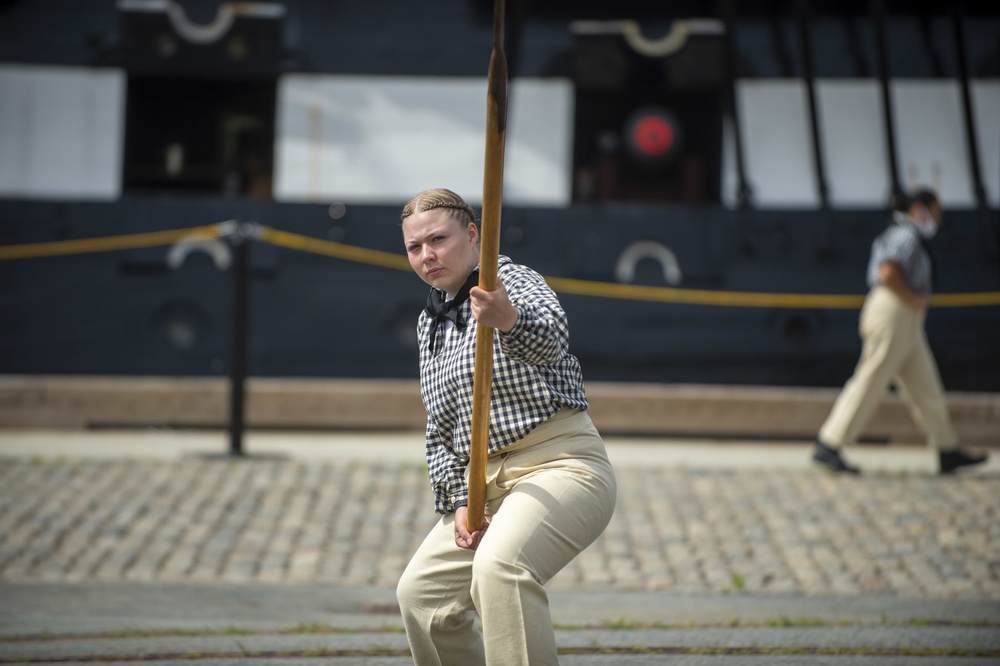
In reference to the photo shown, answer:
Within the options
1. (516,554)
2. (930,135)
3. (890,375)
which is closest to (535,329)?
(516,554)

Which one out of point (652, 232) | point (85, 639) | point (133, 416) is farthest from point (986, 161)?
point (85, 639)

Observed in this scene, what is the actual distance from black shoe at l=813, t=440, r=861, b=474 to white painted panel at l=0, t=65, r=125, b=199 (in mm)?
5340

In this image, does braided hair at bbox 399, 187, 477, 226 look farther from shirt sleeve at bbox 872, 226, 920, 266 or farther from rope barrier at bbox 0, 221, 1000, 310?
rope barrier at bbox 0, 221, 1000, 310

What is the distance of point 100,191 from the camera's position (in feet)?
31.7

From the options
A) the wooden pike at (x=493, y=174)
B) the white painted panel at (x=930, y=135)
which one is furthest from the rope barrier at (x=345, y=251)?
the wooden pike at (x=493, y=174)

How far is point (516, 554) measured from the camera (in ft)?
9.50

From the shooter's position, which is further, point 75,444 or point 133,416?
point 133,416

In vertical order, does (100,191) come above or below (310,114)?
below

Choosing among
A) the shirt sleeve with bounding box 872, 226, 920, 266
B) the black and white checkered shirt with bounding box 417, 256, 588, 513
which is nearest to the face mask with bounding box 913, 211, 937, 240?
the shirt sleeve with bounding box 872, 226, 920, 266

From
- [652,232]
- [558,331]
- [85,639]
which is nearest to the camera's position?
[558,331]

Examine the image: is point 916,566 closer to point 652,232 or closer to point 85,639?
point 85,639

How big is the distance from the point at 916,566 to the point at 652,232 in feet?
13.6

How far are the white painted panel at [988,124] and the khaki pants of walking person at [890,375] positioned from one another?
2993 millimetres

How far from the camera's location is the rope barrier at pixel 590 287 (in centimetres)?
927
